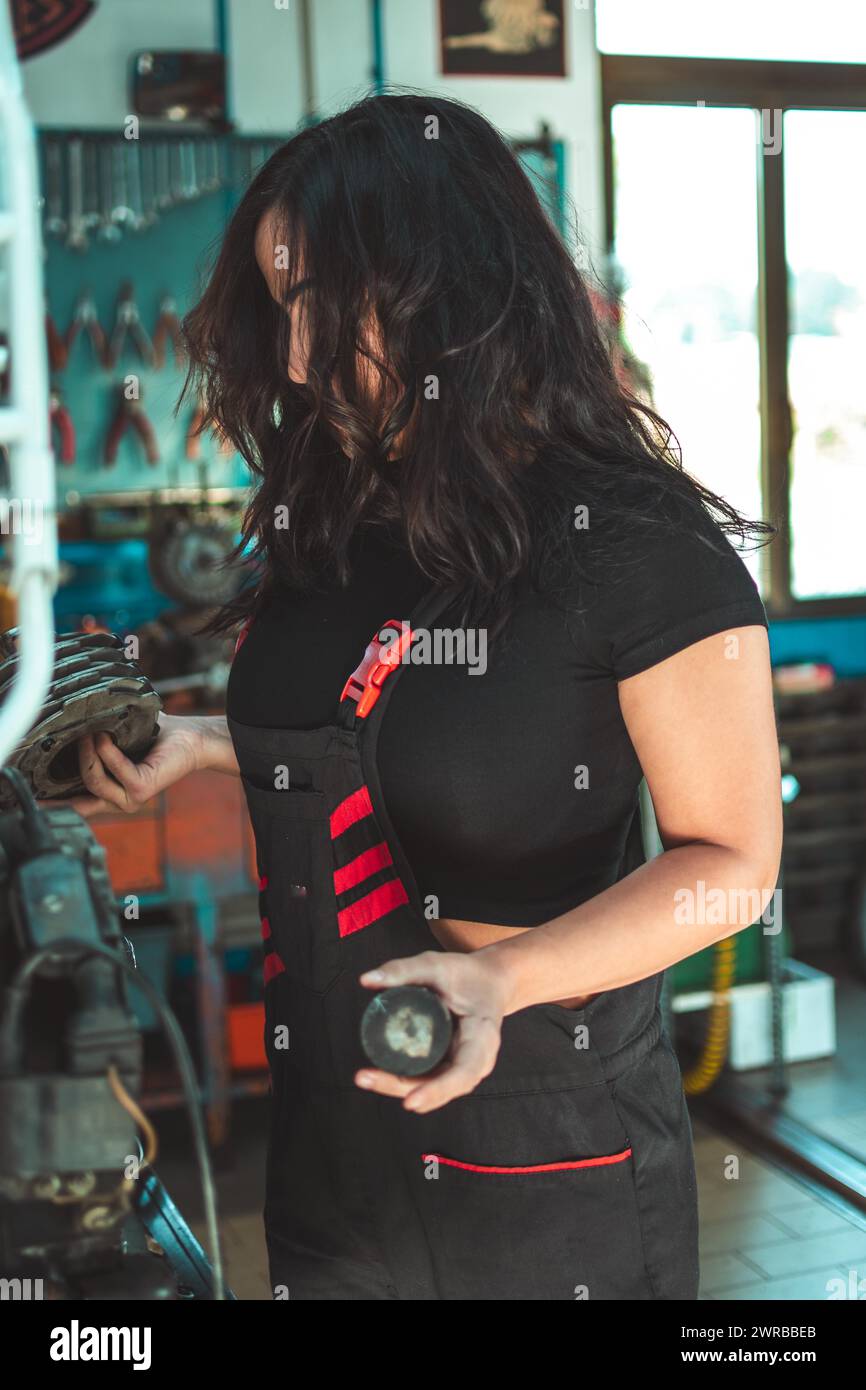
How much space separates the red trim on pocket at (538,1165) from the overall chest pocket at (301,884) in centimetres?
17

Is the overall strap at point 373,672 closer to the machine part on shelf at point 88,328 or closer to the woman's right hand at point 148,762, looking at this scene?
the woman's right hand at point 148,762

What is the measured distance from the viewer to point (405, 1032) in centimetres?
81

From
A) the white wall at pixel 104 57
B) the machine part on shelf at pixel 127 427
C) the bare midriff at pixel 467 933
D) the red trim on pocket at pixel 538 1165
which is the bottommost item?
the red trim on pocket at pixel 538 1165

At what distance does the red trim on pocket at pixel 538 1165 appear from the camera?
3.83 ft

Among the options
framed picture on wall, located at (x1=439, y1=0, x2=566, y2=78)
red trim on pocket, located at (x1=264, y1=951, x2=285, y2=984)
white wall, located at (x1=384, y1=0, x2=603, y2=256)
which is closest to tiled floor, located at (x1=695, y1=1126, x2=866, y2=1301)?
red trim on pocket, located at (x1=264, y1=951, x2=285, y2=984)

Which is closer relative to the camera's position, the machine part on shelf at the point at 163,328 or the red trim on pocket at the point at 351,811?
the red trim on pocket at the point at 351,811

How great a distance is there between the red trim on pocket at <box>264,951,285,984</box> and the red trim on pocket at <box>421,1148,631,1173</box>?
0.69 feet

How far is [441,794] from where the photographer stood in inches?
45.8

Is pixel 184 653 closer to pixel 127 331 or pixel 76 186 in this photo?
pixel 127 331

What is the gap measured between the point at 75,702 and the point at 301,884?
0.24m

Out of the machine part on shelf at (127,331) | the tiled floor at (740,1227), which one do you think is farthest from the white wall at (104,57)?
the tiled floor at (740,1227)

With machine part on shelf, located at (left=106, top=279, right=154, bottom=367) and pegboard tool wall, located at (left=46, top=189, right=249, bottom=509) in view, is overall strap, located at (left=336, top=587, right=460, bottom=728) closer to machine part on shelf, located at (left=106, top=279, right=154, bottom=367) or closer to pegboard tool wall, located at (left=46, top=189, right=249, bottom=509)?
pegboard tool wall, located at (left=46, top=189, right=249, bottom=509)

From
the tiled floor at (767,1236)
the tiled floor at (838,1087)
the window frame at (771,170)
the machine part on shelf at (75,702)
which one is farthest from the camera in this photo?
the window frame at (771,170)
